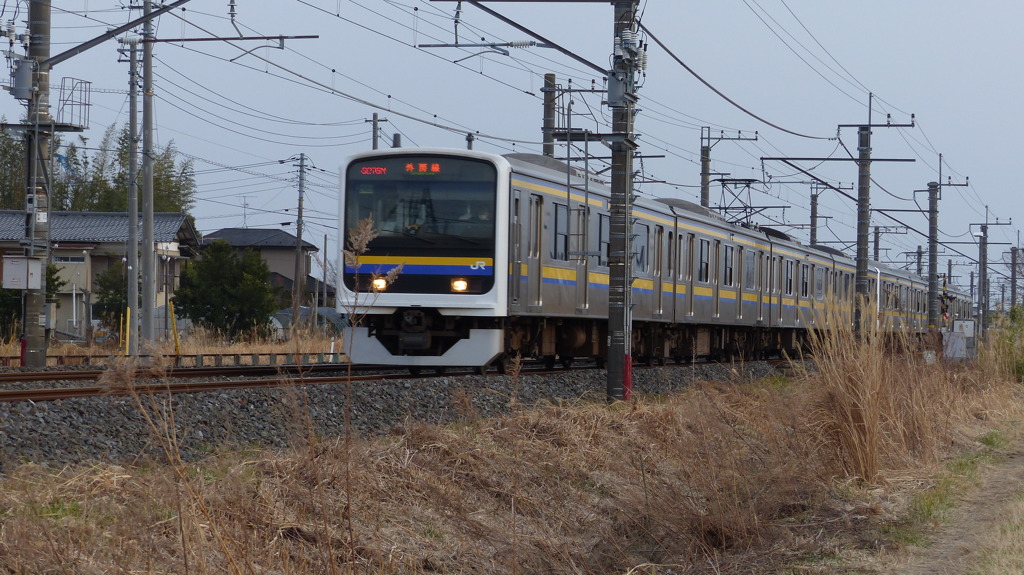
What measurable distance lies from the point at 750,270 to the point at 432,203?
1227 cm

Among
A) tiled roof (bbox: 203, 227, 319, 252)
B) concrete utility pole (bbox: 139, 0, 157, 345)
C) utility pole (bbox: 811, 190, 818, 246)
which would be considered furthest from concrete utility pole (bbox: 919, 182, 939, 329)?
tiled roof (bbox: 203, 227, 319, 252)

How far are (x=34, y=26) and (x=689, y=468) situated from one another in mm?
14976

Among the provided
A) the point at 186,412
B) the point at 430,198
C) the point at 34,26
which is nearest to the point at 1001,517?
the point at 186,412

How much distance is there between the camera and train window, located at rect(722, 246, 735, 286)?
23922 millimetres

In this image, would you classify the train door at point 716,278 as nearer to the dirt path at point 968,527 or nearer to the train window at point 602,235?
the train window at point 602,235

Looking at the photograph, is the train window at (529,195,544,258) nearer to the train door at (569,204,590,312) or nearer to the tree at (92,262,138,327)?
the train door at (569,204,590,312)

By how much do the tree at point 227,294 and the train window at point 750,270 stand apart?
1768 centimetres

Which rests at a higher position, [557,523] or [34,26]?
[34,26]

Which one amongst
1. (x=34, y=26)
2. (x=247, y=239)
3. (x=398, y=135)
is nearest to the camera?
(x=34, y=26)

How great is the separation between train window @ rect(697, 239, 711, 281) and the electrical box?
37.7 ft

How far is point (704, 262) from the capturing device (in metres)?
22.8

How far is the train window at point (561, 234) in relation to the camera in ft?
54.1

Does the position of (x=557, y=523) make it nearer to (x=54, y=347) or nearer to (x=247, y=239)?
(x=54, y=347)

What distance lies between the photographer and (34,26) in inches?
740
